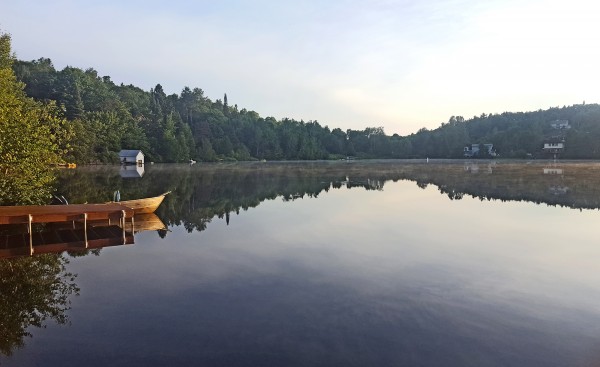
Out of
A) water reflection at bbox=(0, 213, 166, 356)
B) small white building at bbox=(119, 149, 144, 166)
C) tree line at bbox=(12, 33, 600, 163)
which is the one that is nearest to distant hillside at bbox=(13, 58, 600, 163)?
tree line at bbox=(12, 33, 600, 163)

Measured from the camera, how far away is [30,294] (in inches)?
449

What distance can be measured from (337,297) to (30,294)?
8.50m

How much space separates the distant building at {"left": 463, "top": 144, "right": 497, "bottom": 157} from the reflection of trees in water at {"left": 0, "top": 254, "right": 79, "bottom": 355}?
155 metres

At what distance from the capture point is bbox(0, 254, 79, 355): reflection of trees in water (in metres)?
9.16

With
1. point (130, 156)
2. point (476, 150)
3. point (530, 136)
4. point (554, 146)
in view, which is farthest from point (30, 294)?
point (476, 150)

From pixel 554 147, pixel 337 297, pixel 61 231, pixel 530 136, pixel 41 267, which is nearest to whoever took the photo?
pixel 337 297

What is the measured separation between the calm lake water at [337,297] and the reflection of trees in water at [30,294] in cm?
31

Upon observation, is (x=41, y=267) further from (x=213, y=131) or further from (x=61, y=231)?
(x=213, y=131)

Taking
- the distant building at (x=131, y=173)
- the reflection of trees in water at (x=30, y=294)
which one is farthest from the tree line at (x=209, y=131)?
the reflection of trees in water at (x=30, y=294)

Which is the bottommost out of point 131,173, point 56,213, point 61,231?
point 61,231

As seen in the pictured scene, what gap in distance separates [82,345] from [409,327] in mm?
6958

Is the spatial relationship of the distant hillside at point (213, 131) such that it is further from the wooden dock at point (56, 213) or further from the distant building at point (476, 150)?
the wooden dock at point (56, 213)

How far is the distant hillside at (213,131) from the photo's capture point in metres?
102

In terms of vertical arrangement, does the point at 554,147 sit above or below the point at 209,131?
below
